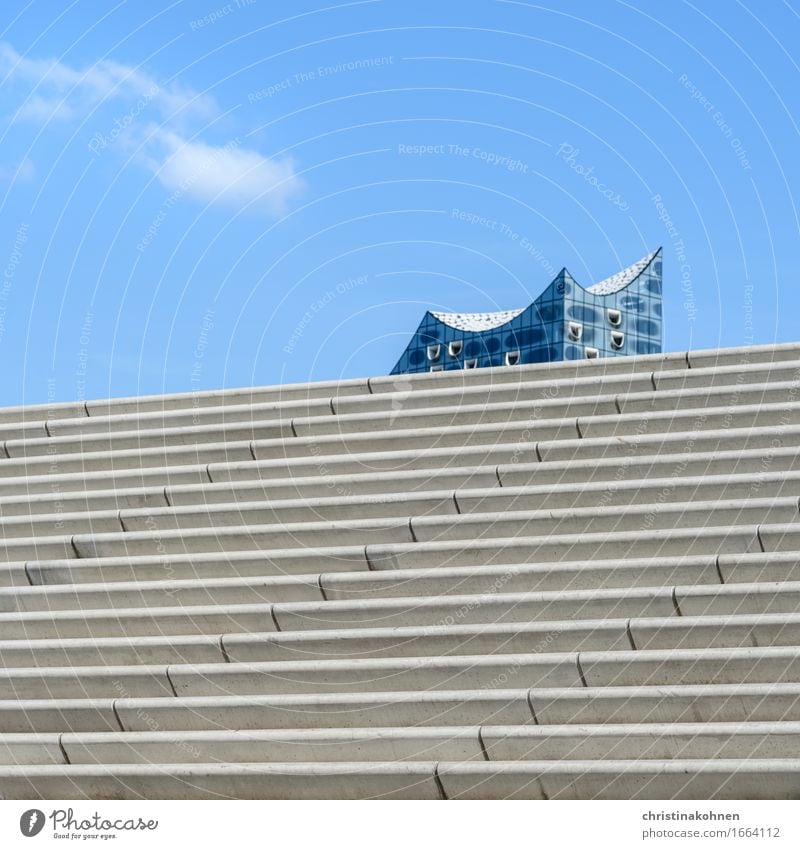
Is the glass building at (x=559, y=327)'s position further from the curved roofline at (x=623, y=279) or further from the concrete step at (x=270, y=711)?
the concrete step at (x=270, y=711)

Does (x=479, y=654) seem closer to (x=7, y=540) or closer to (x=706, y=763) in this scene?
(x=706, y=763)

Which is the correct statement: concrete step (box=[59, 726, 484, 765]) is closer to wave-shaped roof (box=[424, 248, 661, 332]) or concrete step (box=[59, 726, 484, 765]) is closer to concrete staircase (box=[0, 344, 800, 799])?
concrete staircase (box=[0, 344, 800, 799])

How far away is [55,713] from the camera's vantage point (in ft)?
22.1

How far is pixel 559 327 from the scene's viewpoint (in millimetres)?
68062

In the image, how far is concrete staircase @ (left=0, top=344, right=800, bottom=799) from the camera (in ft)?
19.5

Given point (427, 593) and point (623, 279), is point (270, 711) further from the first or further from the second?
point (623, 279)

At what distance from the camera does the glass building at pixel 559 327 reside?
66000 millimetres

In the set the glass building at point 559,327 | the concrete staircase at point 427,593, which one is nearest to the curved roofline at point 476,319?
the glass building at point 559,327

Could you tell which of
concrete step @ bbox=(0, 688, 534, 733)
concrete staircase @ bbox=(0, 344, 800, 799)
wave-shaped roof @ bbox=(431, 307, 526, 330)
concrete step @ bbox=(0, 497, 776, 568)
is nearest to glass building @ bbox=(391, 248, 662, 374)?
wave-shaped roof @ bbox=(431, 307, 526, 330)

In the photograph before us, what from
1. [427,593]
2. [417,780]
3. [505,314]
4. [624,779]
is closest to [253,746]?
[417,780]
